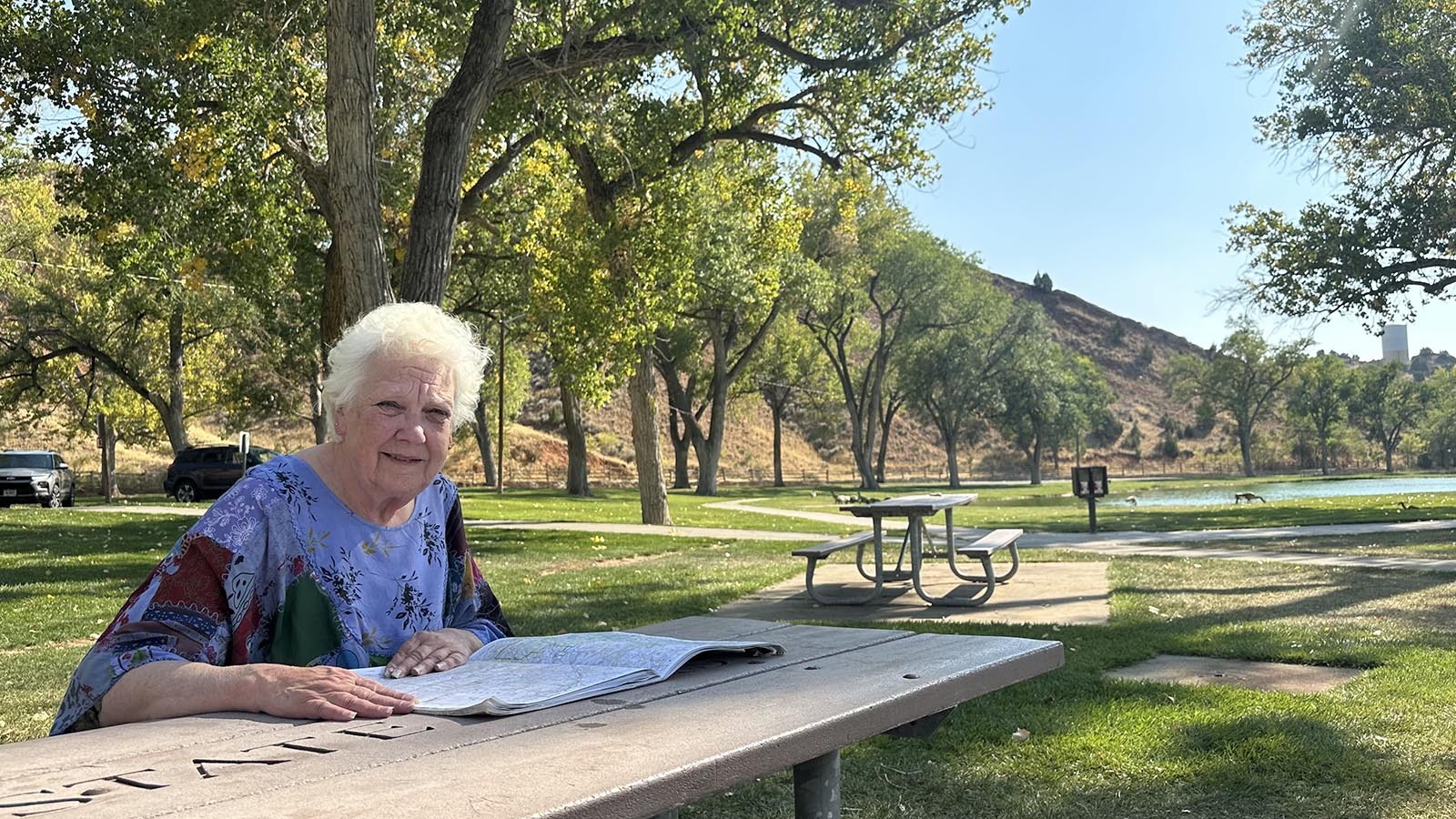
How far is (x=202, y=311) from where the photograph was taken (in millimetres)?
36438

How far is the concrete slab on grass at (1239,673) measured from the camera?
20.0 feet

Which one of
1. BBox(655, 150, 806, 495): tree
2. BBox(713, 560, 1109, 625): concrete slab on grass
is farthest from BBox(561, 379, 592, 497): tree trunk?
BBox(713, 560, 1109, 625): concrete slab on grass

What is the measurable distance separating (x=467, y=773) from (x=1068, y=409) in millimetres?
70145

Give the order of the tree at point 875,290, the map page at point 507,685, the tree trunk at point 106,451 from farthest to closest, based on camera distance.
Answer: the tree at point 875,290, the tree trunk at point 106,451, the map page at point 507,685

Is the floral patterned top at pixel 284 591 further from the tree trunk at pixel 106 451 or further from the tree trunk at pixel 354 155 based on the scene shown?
the tree trunk at pixel 106 451

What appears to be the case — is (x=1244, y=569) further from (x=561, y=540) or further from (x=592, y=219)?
(x=592, y=219)

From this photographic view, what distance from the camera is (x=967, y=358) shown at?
195 ft

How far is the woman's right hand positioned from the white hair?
81cm

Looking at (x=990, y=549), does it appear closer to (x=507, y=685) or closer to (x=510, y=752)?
(x=507, y=685)

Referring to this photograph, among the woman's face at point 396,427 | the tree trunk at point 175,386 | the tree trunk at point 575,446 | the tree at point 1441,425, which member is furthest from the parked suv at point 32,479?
the tree at point 1441,425

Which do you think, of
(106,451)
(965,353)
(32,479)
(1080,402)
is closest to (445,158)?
(32,479)

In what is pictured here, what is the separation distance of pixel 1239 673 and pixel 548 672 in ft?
17.7

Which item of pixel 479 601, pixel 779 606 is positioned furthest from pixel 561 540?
pixel 479 601

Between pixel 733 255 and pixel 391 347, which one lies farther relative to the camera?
pixel 733 255
